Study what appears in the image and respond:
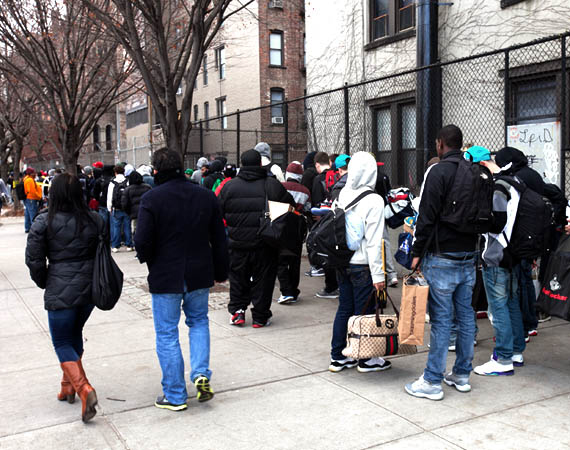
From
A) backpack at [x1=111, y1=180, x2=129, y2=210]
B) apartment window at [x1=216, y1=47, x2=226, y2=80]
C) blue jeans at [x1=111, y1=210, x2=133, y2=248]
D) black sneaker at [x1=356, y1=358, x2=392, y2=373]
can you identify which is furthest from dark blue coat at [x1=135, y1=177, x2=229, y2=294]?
apartment window at [x1=216, y1=47, x2=226, y2=80]

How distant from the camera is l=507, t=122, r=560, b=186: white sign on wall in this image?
786 cm

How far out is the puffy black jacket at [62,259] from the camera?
4336 millimetres

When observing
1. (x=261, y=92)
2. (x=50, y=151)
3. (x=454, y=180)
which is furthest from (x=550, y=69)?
(x=50, y=151)

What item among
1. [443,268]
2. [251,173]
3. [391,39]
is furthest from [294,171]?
[391,39]

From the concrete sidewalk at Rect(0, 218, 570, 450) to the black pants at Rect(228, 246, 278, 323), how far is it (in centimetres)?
26

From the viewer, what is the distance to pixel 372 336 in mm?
4914

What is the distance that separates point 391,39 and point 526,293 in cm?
856

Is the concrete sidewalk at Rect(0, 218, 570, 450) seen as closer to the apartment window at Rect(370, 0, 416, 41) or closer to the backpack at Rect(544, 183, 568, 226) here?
the backpack at Rect(544, 183, 568, 226)

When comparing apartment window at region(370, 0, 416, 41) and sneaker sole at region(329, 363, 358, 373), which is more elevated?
apartment window at region(370, 0, 416, 41)

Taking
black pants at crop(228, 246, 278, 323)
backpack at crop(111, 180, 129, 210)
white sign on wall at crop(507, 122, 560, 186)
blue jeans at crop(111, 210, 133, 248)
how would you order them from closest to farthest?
black pants at crop(228, 246, 278, 323) < white sign on wall at crop(507, 122, 560, 186) < backpack at crop(111, 180, 129, 210) < blue jeans at crop(111, 210, 133, 248)

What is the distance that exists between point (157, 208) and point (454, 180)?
7.13ft

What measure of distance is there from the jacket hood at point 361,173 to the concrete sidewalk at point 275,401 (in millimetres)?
1628

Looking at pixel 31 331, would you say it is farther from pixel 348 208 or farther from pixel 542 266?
pixel 542 266

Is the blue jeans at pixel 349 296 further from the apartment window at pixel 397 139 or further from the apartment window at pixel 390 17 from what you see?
the apartment window at pixel 390 17
